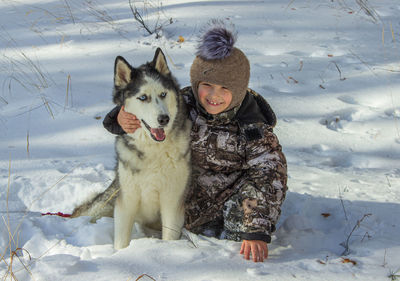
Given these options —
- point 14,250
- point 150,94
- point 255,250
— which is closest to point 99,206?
point 14,250

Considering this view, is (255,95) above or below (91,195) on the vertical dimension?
above

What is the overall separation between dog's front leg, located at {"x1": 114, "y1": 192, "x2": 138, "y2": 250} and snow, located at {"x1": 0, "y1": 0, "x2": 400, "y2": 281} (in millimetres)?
83

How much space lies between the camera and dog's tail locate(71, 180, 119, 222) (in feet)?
9.75

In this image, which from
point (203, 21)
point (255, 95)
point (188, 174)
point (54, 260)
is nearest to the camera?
point (54, 260)

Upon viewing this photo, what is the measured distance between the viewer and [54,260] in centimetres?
218

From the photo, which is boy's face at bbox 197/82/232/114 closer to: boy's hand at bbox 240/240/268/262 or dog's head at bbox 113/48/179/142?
dog's head at bbox 113/48/179/142

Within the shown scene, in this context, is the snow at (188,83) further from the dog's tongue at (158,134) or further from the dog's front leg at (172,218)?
the dog's tongue at (158,134)

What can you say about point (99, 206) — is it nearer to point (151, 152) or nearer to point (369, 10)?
point (151, 152)

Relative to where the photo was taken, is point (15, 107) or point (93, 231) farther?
point (15, 107)

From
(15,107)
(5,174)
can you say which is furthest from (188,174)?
(15,107)

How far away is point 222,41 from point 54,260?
1543 mm

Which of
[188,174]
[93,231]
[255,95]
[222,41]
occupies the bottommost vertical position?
[93,231]

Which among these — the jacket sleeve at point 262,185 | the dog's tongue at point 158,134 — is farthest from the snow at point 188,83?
the dog's tongue at point 158,134

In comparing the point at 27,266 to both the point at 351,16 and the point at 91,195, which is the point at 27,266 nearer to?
the point at 91,195
